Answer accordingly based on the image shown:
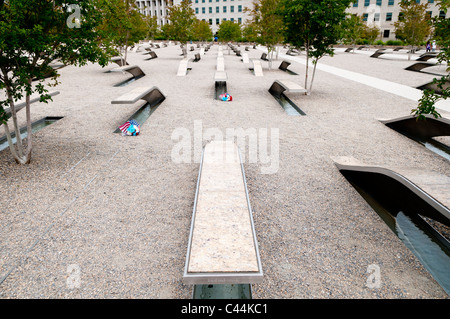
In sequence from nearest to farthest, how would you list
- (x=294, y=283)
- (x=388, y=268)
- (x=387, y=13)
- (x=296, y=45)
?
(x=294, y=283), (x=388, y=268), (x=296, y=45), (x=387, y=13)

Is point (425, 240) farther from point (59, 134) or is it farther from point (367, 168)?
point (59, 134)

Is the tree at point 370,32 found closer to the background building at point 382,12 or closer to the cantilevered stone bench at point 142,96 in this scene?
the background building at point 382,12

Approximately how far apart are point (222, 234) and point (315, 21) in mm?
10389

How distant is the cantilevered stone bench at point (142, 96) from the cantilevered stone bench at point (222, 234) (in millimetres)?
5466

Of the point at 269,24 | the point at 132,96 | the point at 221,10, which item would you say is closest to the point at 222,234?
the point at 132,96

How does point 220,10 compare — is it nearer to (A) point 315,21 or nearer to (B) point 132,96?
(A) point 315,21

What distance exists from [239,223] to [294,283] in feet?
3.08

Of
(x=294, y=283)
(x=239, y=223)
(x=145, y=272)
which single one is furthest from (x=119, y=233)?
(x=294, y=283)

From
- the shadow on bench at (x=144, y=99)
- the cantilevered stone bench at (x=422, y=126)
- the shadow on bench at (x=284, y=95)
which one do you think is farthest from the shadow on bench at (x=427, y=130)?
the shadow on bench at (x=144, y=99)

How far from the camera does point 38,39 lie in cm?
503

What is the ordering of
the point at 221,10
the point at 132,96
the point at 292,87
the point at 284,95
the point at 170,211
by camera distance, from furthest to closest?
the point at 221,10 < the point at 284,95 < the point at 292,87 < the point at 132,96 < the point at 170,211

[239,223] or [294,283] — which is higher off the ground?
[239,223]

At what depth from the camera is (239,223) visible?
368 centimetres

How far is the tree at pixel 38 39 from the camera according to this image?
482 centimetres
